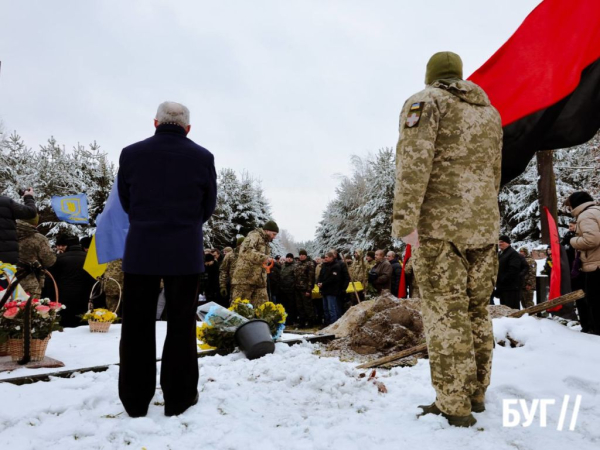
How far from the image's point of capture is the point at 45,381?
4.04m

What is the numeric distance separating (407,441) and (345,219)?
36.5 meters

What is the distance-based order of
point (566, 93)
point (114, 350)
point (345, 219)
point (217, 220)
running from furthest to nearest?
1. point (345, 219)
2. point (217, 220)
3. point (114, 350)
4. point (566, 93)

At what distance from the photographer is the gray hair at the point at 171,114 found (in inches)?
131

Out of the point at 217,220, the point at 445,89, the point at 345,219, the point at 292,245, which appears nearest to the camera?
the point at 445,89

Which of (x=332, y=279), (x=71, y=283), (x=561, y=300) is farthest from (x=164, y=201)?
(x=332, y=279)

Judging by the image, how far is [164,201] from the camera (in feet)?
10.2

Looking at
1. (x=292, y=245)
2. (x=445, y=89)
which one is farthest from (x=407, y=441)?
(x=292, y=245)

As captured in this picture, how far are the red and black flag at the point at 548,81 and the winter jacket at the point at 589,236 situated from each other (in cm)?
158

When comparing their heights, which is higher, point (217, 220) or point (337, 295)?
point (217, 220)

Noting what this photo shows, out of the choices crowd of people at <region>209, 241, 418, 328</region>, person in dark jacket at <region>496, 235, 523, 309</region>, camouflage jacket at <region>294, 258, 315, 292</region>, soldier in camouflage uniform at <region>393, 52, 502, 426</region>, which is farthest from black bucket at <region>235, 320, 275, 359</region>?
camouflage jacket at <region>294, 258, 315, 292</region>

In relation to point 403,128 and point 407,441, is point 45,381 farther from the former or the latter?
point 403,128

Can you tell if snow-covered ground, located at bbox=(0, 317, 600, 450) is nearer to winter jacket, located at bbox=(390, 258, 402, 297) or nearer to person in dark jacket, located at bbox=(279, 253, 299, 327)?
winter jacket, located at bbox=(390, 258, 402, 297)

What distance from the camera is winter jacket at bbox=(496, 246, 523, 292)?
31.7ft

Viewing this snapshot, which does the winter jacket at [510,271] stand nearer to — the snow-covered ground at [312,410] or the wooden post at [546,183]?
the wooden post at [546,183]
